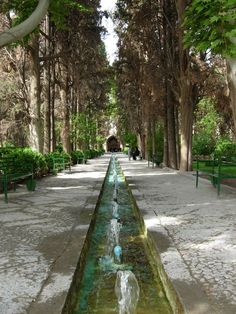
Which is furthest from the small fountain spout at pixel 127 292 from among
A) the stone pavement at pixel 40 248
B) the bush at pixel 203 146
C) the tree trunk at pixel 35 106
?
the bush at pixel 203 146

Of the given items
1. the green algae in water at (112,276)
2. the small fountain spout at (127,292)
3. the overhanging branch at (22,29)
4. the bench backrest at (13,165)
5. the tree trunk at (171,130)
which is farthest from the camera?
the tree trunk at (171,130)

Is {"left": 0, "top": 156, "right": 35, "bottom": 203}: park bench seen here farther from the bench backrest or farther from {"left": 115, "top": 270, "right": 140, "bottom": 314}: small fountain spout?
{"left": 115, "top": 270, "right": 140, "bottom": 314}: small fountain spout

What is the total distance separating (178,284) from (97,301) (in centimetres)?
91

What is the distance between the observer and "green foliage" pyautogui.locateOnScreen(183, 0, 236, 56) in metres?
6.15

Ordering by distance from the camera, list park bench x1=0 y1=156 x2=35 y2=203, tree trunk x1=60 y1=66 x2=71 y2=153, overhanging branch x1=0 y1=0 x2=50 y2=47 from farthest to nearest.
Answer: tree trunk x1=60 y1=66 x2=71 y2=153, park bench x1=0 y1=156 x2=35 y2=203, overhanging branch x1=0 y1=0 x2=50 y2=47

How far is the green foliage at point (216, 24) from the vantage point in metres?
6.15

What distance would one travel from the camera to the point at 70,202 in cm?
1096

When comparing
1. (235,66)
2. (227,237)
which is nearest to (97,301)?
(227,237)

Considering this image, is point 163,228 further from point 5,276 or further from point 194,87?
point 194,87

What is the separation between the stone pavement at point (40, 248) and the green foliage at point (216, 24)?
3335mm

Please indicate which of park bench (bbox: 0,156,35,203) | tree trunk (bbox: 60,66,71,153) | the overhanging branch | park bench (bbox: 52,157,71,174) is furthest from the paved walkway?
tree trunk (bbox: 60,66,71,153)

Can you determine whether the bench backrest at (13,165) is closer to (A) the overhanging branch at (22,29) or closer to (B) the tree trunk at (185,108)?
(A) the overhanging branch at (22,29)

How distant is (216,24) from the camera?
6.35 m

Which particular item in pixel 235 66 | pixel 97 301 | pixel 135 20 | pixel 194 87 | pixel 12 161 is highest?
pixel 135 20
